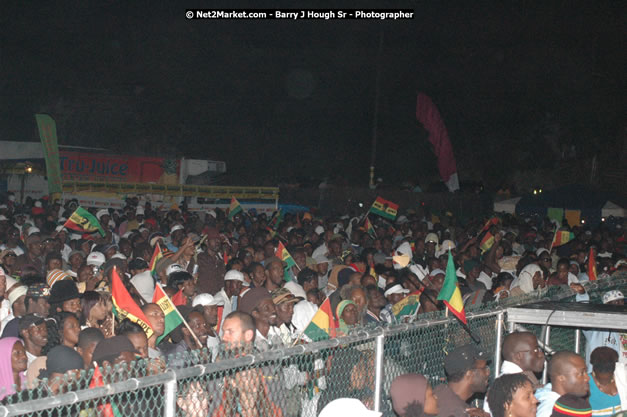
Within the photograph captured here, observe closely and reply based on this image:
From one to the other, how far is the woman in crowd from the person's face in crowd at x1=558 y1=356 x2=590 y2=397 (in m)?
0.62

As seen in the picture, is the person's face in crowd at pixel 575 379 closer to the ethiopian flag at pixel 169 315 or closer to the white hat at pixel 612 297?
the ethiopian flag at pixel 169 315

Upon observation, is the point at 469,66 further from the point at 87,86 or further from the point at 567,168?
the point at 87,86

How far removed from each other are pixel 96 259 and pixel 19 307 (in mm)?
2853

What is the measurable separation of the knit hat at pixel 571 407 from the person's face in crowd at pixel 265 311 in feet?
8.38

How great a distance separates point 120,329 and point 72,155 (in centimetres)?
2854

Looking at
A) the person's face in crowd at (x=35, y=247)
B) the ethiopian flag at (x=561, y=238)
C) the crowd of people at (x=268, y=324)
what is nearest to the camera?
the crowd of people at (x=268, y=324)

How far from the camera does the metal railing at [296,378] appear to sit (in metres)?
3.35

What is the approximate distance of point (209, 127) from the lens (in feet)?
184

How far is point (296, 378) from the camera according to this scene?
445 cm

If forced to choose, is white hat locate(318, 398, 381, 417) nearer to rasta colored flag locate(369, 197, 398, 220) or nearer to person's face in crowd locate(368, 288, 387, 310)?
person's face in crowd locate(368, 288, 387, 310)

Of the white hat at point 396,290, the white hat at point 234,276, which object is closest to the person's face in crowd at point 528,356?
the white hat at point 396,290

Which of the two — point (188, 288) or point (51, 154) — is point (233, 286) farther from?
point (51, 154)

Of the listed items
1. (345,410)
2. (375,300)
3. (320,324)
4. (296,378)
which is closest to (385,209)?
(375,300)

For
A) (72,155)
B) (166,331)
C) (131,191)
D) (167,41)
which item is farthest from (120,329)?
(167,41)
